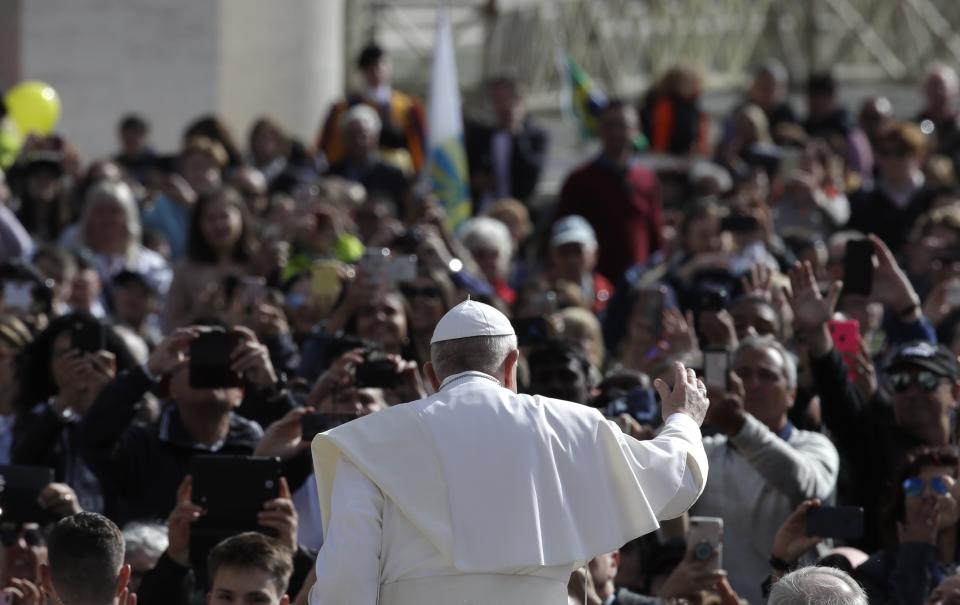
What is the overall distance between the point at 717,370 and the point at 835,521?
955 millimetres

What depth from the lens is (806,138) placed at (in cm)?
1596

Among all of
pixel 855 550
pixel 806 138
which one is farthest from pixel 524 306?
pixel 806 138

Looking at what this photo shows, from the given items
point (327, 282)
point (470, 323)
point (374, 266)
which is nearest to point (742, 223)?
point (327, 282)

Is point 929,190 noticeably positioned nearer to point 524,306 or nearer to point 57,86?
point 524,306

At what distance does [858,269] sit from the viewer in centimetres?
953

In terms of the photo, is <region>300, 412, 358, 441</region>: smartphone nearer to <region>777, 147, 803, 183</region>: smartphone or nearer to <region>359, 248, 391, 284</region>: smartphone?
<region>359, 248, 391, 284</region>: smartphone

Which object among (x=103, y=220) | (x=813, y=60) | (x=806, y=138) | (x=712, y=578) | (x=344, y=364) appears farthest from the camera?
(x=813, y=60)

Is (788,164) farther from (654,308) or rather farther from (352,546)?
(352,546)

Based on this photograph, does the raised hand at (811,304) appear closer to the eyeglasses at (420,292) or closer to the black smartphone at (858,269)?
the black smartphone at (858,269)

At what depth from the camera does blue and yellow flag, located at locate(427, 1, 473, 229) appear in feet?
49.8

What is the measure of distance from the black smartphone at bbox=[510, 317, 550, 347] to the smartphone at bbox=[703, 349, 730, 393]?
164 cm

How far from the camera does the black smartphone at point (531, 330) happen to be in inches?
400

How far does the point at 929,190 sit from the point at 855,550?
5.46 meters

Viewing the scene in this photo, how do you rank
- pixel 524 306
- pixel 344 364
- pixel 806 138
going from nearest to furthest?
pixel 344 364 < pixel 524 306 < pixel 806 138
